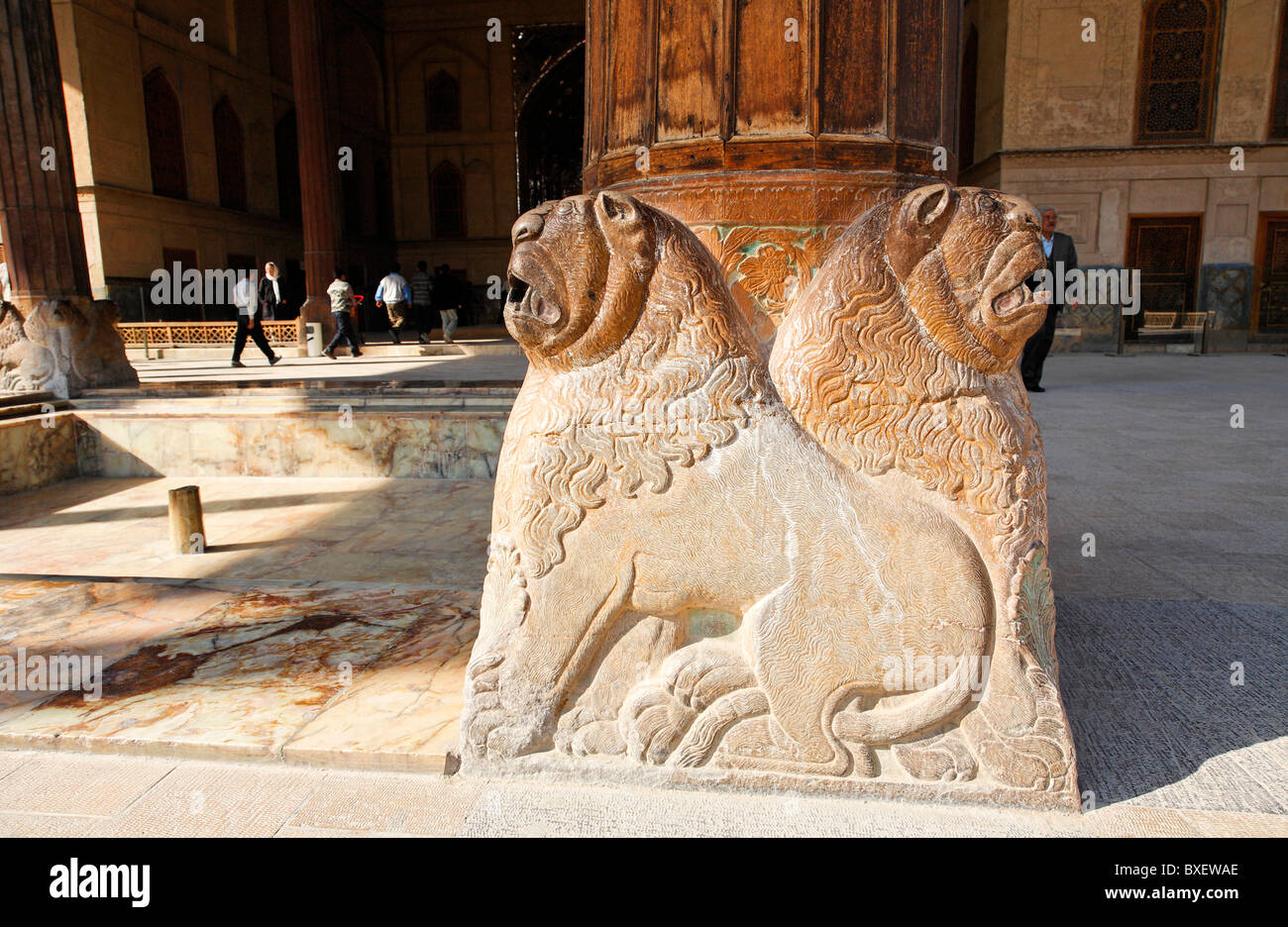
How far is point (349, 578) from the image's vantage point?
132 inches

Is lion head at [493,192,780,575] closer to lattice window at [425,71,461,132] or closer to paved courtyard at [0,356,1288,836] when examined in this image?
paved courtyard at [0,356,1288,836]

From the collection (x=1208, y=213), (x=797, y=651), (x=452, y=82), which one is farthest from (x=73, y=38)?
(x=1208, y=213)

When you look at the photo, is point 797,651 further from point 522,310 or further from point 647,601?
point 522,310

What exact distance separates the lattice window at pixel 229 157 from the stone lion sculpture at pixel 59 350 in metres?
11.9

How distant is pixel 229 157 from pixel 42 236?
40.3ft

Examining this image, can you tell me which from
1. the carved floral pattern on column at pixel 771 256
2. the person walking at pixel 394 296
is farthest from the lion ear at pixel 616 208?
the person walking at pixel 394 296

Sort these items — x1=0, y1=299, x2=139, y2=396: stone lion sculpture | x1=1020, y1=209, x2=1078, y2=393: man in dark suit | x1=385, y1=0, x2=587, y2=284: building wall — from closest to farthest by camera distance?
1. x1=0, y1=299, x2=139, y2=396: stone lion sculpture
2. x1=1020, y1=209, x2=1078, y2=393: man in dark suit
3. x1=385, y1=0, x2=587, y2=284: building wall

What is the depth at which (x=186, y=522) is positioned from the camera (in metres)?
3.74

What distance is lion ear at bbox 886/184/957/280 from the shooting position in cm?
160

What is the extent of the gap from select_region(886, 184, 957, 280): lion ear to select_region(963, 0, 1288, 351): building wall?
13.1m

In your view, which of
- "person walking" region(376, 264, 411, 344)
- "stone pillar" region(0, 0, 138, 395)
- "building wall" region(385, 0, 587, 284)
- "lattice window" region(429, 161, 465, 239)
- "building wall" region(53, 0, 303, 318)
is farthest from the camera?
"lattice window" region(429, 161, 465, 239)

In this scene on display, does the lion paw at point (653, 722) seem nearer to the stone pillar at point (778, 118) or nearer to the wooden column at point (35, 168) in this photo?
the stone pillar at point (778, 118)

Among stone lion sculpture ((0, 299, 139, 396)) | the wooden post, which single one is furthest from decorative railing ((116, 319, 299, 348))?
the wooden post

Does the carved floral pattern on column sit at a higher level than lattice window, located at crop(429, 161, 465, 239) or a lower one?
lower
